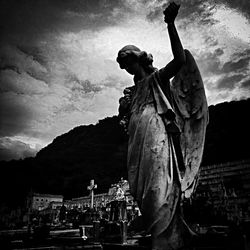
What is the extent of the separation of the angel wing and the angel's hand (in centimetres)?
47

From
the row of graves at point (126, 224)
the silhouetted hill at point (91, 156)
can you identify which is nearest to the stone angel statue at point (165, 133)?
the row of graves at point (126, 224)

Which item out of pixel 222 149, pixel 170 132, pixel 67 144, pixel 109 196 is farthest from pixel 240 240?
pixel 67 144

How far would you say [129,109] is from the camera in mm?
3039

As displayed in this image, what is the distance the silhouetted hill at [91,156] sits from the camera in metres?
51.3

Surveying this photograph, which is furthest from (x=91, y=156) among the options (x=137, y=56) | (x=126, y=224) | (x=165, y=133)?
(x=165, y=133)

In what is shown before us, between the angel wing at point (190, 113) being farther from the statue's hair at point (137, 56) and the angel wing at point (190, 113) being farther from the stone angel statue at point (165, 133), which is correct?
the statue's hair at point (137, 56)

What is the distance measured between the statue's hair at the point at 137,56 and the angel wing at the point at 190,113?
37cm

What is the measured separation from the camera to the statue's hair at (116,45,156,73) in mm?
2941

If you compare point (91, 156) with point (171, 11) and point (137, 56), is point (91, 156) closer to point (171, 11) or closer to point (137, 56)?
point (137, 56)

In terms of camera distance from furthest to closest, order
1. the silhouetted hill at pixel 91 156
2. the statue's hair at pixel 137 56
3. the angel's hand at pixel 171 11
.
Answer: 1. the silhouetted hill at pixel 91 156
2. the statue's hair at pixel 137 56
3. the angel's hand at pixel 171 11

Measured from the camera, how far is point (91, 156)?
12156 centimetres

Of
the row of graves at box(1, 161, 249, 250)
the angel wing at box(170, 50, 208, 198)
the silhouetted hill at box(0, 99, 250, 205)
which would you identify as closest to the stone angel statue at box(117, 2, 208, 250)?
the angel wing at box(170, 50, 208, 198)

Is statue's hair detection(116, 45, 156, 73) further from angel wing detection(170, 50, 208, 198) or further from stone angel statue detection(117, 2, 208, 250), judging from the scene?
angel wing detection(170, 50, 208, 198)

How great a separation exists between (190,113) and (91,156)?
397ft
